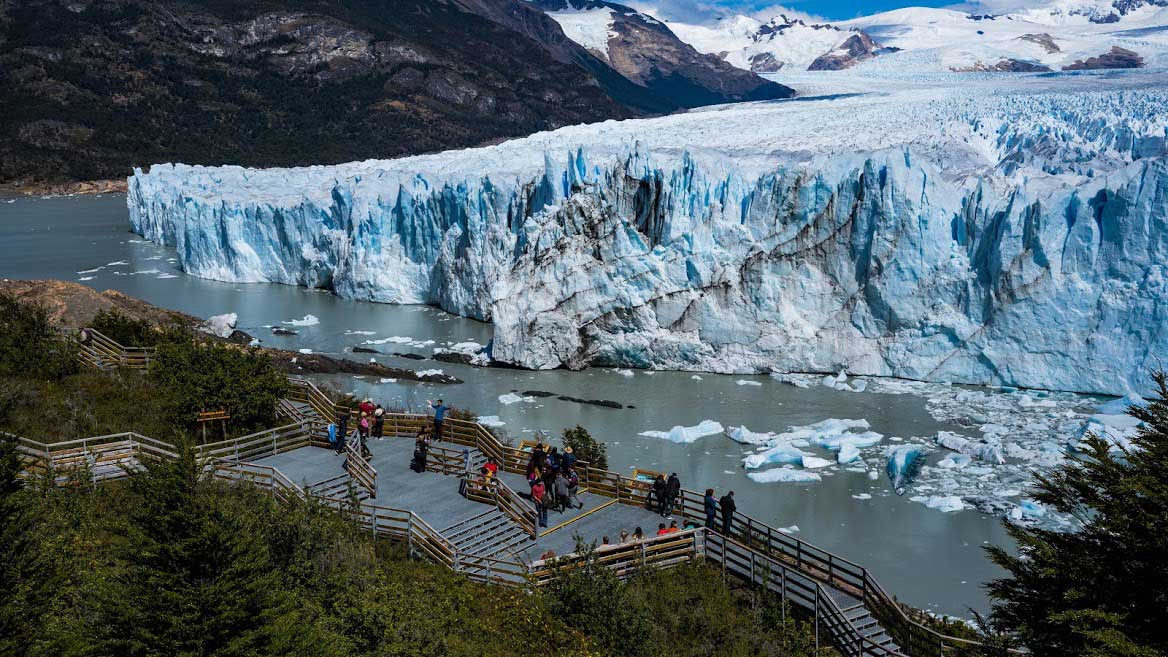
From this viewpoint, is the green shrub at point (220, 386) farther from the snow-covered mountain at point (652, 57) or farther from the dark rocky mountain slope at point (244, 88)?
the snow-covered mountain at point (652, 57)

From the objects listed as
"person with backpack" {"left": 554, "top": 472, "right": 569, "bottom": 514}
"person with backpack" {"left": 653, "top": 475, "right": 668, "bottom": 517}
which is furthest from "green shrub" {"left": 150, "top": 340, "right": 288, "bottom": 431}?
"person with backpack" {"left": 653, "top": 475, "right": 668, "bottom": 517}

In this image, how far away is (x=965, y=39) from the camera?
374 ft

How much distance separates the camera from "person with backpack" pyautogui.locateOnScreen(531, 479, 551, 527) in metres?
9.05

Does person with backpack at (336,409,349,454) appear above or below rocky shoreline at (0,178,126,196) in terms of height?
below

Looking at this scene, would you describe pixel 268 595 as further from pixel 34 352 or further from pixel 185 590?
pixel 34 352

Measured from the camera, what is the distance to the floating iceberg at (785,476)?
13.3m

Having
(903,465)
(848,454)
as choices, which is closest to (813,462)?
(848,454)

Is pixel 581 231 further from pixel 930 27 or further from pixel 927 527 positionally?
pixel 930 27

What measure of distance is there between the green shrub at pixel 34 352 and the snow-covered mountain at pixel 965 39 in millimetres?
55206

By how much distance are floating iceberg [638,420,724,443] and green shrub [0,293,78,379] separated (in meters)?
9.03

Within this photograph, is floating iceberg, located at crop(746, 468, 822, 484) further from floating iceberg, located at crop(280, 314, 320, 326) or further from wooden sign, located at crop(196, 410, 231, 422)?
floating iceberg, located at crop(280, 314, 320, 326)

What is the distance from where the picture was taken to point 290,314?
2616cm

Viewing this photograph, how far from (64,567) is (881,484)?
34.4 ft

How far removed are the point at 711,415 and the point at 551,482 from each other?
24.7ft
